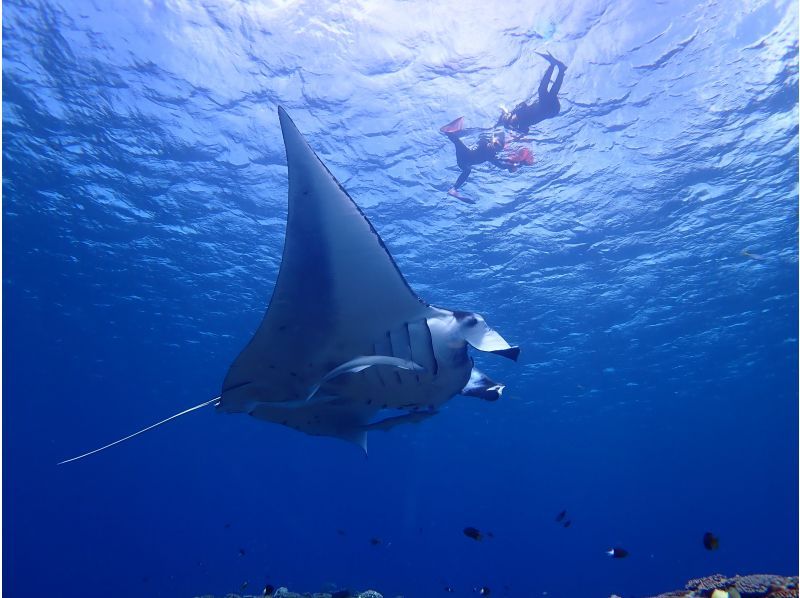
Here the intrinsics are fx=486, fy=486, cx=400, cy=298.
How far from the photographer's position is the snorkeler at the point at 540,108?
9281 mm

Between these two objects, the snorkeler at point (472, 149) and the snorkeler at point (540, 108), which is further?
the snorkeler at point (472, 149)

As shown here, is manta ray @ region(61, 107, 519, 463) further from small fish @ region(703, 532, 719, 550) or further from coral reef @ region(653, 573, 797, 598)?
small fish @ region(703, 532, 719, 550)

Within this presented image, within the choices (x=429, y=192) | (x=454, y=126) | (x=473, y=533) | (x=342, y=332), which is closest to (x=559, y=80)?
(x=454, y=126)

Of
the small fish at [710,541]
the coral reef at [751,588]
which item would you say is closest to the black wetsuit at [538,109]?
the small fish at [710,541]

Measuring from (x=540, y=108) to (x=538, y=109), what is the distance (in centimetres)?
7

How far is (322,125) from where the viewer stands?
11.9 metres

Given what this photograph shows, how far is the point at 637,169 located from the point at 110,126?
14007 mm

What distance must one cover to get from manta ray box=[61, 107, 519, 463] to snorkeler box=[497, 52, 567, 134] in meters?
7.41

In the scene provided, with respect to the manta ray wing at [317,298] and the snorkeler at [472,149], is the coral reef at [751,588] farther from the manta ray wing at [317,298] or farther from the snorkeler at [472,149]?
the snorkeler at [472,149]

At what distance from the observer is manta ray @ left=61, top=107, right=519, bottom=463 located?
314cm

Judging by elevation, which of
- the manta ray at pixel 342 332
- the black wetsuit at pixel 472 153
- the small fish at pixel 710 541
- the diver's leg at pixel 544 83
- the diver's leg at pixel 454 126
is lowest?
the small fish at pixel 710 541

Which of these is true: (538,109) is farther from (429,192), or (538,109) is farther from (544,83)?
(429,192)

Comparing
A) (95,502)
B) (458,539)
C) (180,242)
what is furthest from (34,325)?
(458,539)

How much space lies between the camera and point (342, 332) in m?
3.67
